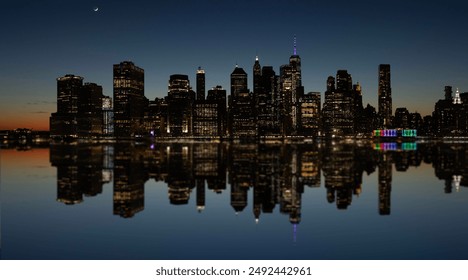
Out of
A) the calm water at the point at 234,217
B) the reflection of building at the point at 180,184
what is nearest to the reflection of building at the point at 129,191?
the calm water at the point at 234,217

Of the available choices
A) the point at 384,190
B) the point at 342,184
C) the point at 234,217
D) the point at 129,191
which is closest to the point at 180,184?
the point at 129,191

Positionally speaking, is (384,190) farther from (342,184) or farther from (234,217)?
(234,217)

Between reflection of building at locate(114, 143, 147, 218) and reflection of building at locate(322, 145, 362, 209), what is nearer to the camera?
reflection of building at locate(114, 143, 147, 218)

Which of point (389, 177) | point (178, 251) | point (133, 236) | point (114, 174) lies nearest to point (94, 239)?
point (133, 236)

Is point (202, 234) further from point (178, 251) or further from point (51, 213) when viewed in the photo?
point (51, 213)

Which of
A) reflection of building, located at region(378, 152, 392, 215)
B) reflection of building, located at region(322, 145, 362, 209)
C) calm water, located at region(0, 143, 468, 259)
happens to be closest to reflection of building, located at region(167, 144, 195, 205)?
calm water, located at region(0, 143, 468, 259)

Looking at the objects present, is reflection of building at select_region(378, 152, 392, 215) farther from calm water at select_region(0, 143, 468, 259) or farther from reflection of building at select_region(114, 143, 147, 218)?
reflection of building at select_region(114, 143, 147, 218)

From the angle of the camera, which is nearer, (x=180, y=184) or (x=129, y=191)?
(x=129, y=191)

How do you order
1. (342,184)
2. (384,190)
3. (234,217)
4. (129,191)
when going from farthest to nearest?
(342,184), (384,190), (129,191), (234,217)

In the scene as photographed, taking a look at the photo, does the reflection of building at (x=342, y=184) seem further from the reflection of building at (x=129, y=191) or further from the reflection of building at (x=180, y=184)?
the reflection of building at (x=129, y=191)
